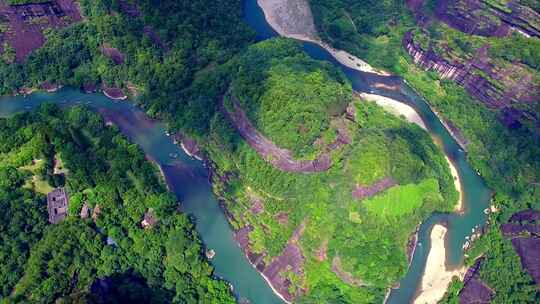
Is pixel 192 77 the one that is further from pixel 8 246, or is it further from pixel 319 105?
pixel 8 246

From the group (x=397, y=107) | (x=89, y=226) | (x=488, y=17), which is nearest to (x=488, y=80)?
(x=488, y=17)

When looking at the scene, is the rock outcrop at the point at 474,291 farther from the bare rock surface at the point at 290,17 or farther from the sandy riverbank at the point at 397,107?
the bare rock surface at the point at 290,17

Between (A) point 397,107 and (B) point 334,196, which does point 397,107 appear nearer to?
(A) point 397,107

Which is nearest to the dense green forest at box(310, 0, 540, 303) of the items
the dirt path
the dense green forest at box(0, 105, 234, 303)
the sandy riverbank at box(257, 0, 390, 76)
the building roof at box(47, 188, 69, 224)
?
the sandy riverbank at box(257, 0, 390, 76)

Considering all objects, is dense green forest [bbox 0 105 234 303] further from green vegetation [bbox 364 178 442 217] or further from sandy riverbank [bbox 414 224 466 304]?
sandy riverbank [bbox 414 224 466 304]

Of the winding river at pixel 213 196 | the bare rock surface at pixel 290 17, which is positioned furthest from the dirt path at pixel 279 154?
the bare rock surface at pixel 290 17

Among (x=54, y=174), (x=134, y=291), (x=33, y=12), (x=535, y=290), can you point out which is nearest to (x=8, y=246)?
(x=54, y=174)
